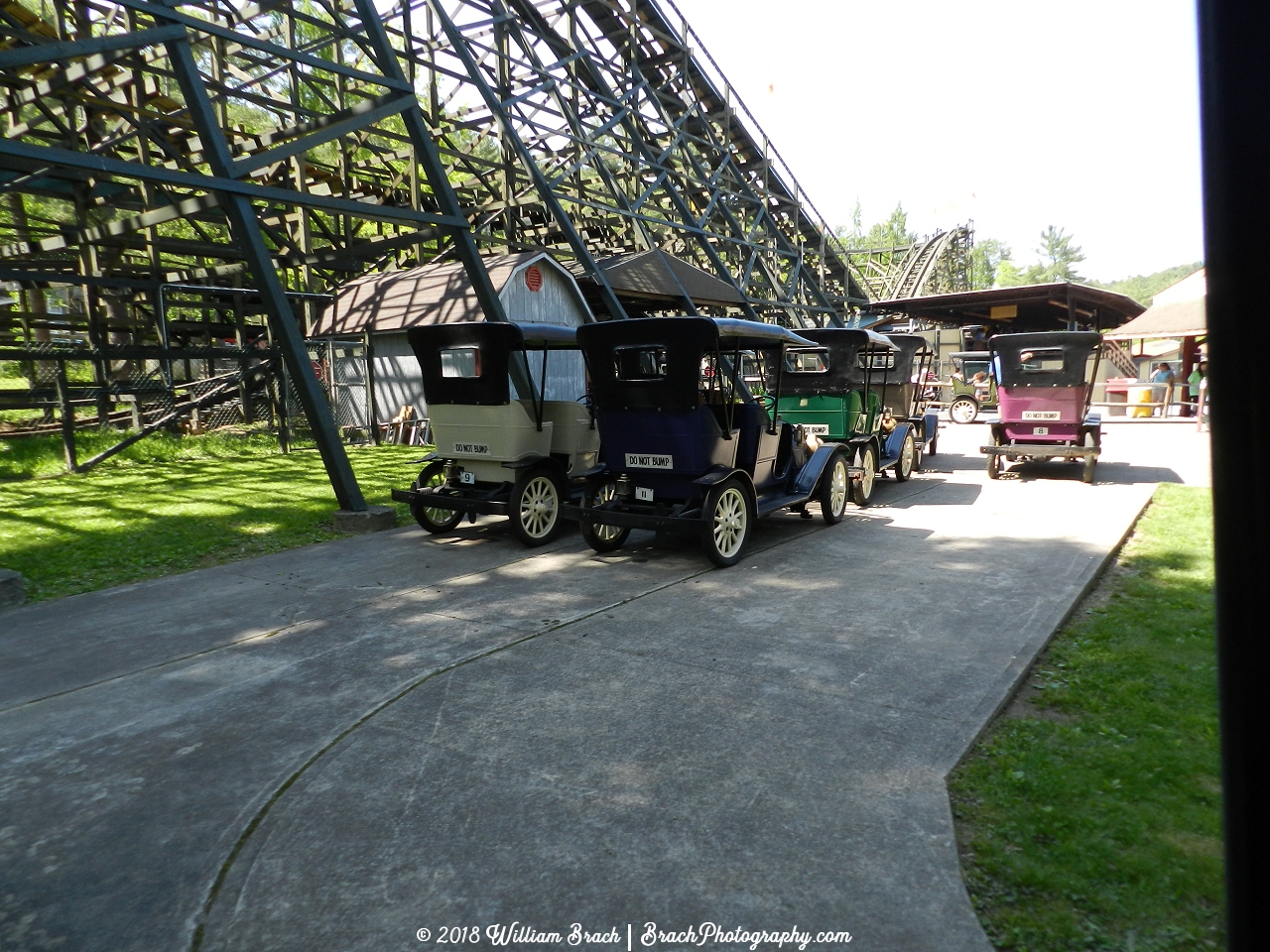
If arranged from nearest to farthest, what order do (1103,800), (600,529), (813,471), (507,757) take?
(1103,800) < (507,757) < (600,529) < (813,471)

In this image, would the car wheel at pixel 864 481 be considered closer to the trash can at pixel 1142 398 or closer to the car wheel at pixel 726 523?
the car wheel at pixel 726 523

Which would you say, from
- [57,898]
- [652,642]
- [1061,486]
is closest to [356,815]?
[57,898]

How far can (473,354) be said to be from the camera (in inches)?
327

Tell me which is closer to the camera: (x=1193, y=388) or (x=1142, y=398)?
(x=1193, y=388)

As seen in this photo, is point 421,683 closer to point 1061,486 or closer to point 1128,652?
point 1128,652

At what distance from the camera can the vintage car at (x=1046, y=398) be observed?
11.5 meters

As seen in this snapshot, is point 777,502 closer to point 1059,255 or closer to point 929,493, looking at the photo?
point 929,493

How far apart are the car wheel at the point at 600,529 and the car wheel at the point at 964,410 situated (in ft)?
62.8

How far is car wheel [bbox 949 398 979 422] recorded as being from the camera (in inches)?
956

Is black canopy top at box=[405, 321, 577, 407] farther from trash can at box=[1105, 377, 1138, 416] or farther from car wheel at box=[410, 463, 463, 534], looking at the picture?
trash can at box=[1105, 377, 1138, 416]

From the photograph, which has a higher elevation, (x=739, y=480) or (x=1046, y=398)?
(x=1046, y=398)

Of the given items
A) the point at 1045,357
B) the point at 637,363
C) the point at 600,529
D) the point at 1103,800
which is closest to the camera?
the point at 1103,800

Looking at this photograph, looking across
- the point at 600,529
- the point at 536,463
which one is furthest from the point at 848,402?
the point at 536,463

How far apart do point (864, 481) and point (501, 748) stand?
24.7 ft
